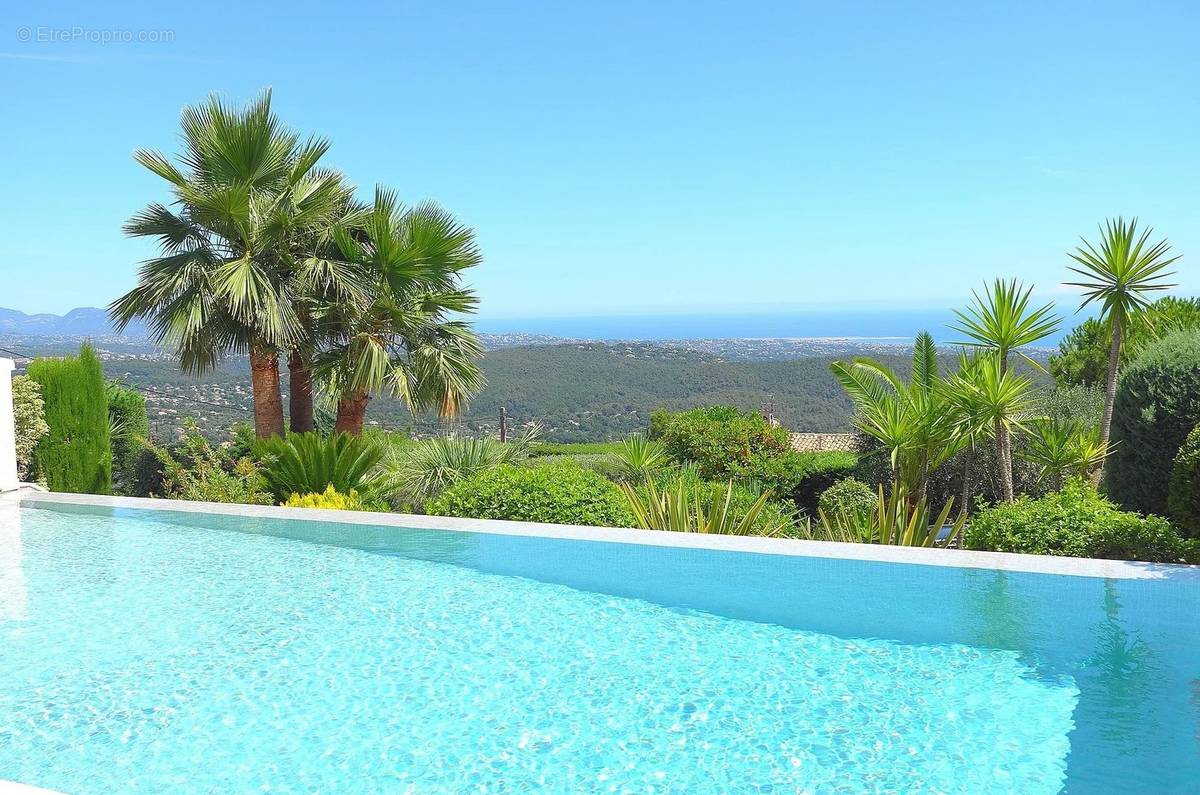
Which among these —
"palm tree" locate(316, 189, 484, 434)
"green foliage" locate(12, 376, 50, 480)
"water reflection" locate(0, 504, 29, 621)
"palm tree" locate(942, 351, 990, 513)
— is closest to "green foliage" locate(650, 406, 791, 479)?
"palm tree" locate(316, 189, 484, 434)

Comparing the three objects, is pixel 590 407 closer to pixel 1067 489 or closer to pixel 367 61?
pixel 367 61

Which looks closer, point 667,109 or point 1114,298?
point 1114,298

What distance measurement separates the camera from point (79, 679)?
174 inches

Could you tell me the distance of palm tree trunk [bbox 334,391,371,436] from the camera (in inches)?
449

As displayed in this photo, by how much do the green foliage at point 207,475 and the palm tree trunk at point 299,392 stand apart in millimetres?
1441

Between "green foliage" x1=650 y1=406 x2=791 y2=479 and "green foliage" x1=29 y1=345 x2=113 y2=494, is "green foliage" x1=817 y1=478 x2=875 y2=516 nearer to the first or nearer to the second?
"green foliage" x1=650 y1=406 x2=791 y2=479

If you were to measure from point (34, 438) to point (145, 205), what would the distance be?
124 inches

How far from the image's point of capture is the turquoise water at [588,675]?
3.45 m

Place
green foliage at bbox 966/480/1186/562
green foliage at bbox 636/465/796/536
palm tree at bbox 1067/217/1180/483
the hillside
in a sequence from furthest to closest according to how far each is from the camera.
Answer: the hillside → green foliage at bbox 636/465/796/536 → palm tree at bbox 1067/217/1180/483 → green foliage at bbox 966/480/1186/562

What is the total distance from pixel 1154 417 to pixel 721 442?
5.31 m

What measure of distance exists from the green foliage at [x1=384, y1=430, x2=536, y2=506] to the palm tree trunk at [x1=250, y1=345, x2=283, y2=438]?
2.53m

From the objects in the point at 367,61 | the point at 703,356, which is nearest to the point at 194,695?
the point at 367,61

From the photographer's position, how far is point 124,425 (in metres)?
12.9

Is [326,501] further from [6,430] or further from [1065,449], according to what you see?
[1065,449]
